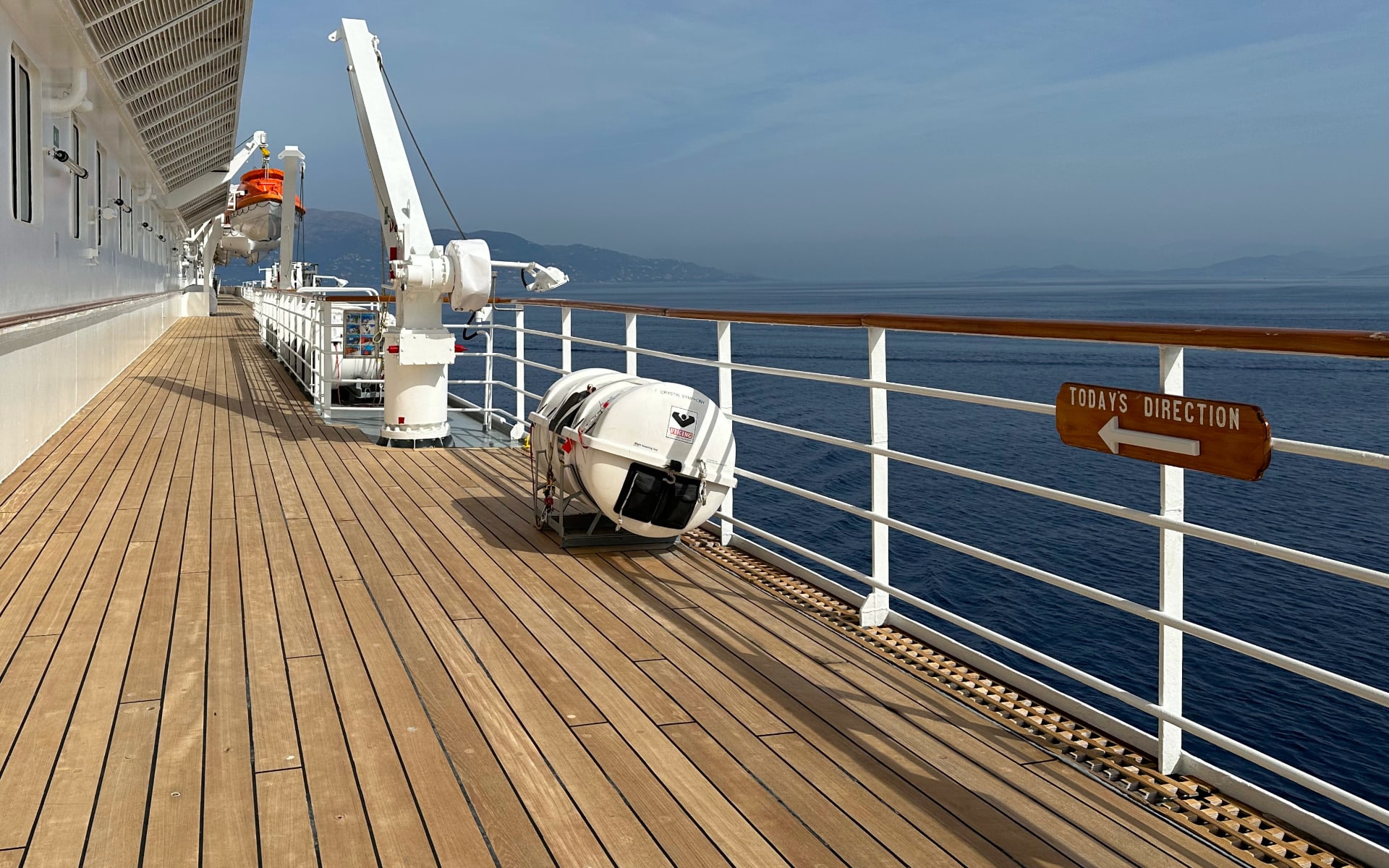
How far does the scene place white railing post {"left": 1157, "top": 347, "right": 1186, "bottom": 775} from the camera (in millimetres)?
2100

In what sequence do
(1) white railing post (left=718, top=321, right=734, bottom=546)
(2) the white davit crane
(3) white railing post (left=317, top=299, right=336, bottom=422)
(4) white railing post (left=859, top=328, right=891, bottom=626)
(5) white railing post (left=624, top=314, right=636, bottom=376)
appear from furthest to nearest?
(3) white railing post (left=317, top=299, right=336, bottom=422)
(2) the white davit crane
(5) white railing post (left=624, top=314, right=636, bottom=376)
(1) white railing post (left=718, top=321, right=734, bottom=546)
(4) white railing post (left=859, top=328, right=891, bottom=626)

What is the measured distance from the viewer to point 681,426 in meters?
3.59

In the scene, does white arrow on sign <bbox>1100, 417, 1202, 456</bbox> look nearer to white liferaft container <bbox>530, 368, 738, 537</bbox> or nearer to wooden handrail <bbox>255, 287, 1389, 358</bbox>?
wooden handrail <bbox>255, 287, 1389, 358</bbox>

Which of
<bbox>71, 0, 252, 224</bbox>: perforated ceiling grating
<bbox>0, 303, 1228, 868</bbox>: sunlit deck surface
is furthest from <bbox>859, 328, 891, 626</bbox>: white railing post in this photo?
<bbox>71, 0, 252, 224</bbox>: perforated ceiling grating

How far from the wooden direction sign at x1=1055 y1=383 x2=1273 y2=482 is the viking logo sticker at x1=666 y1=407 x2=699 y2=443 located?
1540mm

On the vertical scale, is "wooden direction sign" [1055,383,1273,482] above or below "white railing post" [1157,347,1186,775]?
above

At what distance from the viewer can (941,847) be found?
188 centimetres

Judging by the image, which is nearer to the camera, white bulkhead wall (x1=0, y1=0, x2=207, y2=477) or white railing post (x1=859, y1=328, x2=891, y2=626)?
white railing post (x1=859, y1=328, x2=891, y2=626)

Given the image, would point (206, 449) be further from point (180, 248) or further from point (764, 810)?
point (180, 248)

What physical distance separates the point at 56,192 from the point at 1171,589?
7410 millimetres

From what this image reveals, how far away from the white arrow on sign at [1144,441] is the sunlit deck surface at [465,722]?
69 cm

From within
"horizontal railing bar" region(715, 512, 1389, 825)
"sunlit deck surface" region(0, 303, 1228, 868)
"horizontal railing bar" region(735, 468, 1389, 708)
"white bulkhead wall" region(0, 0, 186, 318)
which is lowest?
"sunlit deck surface" region(0, 303, 1228, 868)

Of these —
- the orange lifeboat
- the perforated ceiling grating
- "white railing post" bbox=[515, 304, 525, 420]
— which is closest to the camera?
"white railing post" bbox=[515, 304, 525, 420]

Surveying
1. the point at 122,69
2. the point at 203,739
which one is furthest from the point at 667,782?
the point at 122,69
